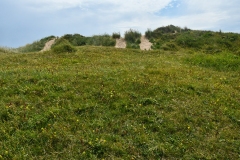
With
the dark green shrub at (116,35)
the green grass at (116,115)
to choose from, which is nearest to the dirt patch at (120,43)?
the dark green shrub at (116,35)

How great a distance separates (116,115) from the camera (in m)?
6.31

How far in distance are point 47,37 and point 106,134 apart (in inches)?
839

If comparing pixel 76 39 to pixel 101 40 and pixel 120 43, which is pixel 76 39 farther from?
pixel 120 43

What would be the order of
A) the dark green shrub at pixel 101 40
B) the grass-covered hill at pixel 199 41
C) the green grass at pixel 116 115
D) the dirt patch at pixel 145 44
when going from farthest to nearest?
1. the dark green shrub at pixel 101 40
2. the dirt patch at pixel 145 44
3. the grass-covered hill at pixel 199 41
4. the green grass at pixel 116 115

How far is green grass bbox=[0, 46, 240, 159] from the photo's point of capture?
5.01 meters

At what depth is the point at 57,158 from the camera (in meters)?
4.69

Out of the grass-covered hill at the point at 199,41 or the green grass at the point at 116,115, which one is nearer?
the green grass at the point at 116,115

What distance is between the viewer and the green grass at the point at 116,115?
16.4 ft

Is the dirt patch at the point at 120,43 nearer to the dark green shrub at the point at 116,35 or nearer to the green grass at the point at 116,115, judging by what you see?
the dark green shrub at the point at 116,35

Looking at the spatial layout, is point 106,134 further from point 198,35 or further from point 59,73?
point 198,35

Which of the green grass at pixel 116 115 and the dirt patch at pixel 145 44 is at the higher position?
the dirt patch at pixel 145 44

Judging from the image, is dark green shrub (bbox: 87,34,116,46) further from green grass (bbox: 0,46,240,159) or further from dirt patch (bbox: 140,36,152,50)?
green grass (bbox: 0,46,240,159)

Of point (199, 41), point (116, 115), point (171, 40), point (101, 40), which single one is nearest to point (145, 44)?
point (171, 40)

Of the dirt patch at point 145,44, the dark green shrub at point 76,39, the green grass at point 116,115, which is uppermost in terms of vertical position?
the dark green shrub at point 76,39
